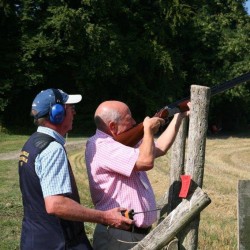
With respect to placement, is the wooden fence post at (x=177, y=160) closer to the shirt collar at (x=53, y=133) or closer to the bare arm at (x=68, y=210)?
the bare arm at (x=68, y=210)

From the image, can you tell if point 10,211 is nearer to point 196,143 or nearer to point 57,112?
point 196,143

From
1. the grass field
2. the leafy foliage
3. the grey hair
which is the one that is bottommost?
the grass field

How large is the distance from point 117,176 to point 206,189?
26.4 ft

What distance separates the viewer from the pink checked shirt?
322 centimetres

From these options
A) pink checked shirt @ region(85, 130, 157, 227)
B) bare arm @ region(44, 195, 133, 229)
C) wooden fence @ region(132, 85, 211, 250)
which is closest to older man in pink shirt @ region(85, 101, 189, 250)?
pink checked shirt @ region(85, 130, 157, 227)

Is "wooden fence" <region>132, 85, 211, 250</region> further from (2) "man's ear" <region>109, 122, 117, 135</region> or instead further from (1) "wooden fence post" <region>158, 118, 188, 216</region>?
(2) "man's ear" <region>109, 122, 117, 135</region>

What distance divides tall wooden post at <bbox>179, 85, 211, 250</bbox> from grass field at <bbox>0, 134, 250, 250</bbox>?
2660 mm

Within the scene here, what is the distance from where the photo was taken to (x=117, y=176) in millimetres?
3311

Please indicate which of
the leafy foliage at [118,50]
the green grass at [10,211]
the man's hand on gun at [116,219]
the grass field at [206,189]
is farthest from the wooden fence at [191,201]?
the leafy foliage at [118,50]

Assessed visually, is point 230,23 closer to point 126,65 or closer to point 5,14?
point 126,65

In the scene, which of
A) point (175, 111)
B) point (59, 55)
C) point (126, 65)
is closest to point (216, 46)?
point (126, 65)

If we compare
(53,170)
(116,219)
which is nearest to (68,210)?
(53,170)

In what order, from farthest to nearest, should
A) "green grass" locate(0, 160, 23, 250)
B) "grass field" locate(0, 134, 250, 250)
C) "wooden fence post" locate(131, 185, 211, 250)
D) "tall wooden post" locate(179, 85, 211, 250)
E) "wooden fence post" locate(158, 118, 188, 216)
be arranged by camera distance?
"grass field" locate(0, 134, 250, 250) < "green grass" locate(0, 160, 23, 250) < "wooden fence post" locate(158, 118, 188, 216) < "tall wooden post" locate(179, 85, 211, 250) < "wooden fence post" locate(131, 185, 211, 250)

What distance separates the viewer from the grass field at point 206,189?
645 cm
